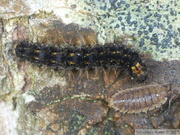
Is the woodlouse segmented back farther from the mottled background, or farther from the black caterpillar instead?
A: the black caterpillar

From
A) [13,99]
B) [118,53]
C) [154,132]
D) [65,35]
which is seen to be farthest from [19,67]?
[154,132]

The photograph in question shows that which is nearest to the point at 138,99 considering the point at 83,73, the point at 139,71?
the point at 139,71

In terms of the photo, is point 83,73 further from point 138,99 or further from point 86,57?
point 138,99

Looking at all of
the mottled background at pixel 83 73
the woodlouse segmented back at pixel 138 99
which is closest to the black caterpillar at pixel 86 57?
the mottled background at pixel 83 73

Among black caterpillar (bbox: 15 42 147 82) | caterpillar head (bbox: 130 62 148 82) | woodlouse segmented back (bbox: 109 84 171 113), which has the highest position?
black caterpillar (bbox: 15 42 147 82)

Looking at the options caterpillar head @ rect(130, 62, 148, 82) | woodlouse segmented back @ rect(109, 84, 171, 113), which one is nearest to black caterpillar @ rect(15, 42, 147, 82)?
caterpillar head @ rect(130, 62, 148, 82)

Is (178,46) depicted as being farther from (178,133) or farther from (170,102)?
(178,133)
